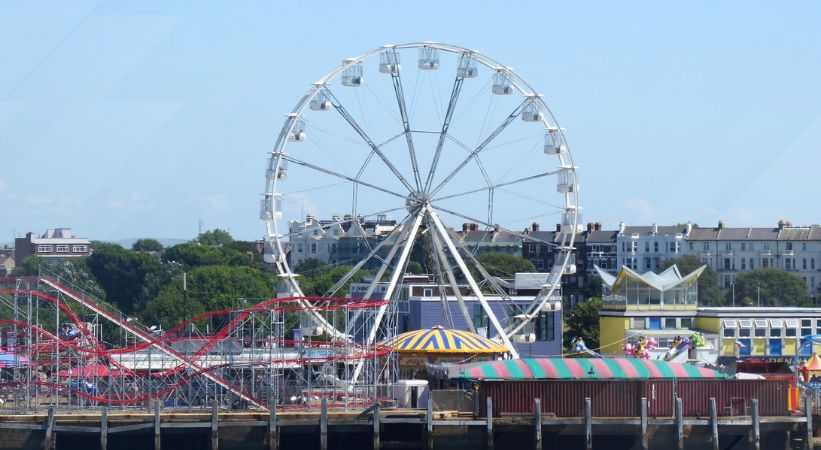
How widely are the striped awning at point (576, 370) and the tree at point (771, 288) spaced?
10899 cm

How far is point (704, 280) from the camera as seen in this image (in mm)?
190500

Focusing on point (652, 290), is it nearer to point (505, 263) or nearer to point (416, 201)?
point (416, 201)

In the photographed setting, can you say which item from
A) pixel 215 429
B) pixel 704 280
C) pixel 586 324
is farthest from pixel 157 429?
pixel 704 280

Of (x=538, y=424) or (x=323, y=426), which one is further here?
(x=323, y=426)

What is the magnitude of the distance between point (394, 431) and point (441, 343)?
12618 millimetres

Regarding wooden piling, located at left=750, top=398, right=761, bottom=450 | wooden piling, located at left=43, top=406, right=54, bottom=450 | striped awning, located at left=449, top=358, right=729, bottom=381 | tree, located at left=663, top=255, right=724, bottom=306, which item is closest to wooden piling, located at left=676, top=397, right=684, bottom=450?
wooden piling, located at left=750, top=398, right=761, bottom=450

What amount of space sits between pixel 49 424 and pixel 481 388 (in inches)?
603

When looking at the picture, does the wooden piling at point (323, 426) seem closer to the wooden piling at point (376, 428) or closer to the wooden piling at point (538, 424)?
the wooden piling at point (376, 428)

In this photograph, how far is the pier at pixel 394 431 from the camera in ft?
208

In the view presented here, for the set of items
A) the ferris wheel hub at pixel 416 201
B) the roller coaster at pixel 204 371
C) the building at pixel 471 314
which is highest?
the ferris wheel hub at pixel 416 201

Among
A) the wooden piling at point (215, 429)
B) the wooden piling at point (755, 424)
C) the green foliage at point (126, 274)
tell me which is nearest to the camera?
the wooden piling at point (215, 429)

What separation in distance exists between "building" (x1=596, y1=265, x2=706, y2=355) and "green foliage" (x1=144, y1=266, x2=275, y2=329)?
38.5 m

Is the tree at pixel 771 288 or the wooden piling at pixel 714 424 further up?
the tree at pixel 771 288

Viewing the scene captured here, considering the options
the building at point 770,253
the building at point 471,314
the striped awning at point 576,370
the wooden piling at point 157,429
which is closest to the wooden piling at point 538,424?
the striped awning at point 576,370
